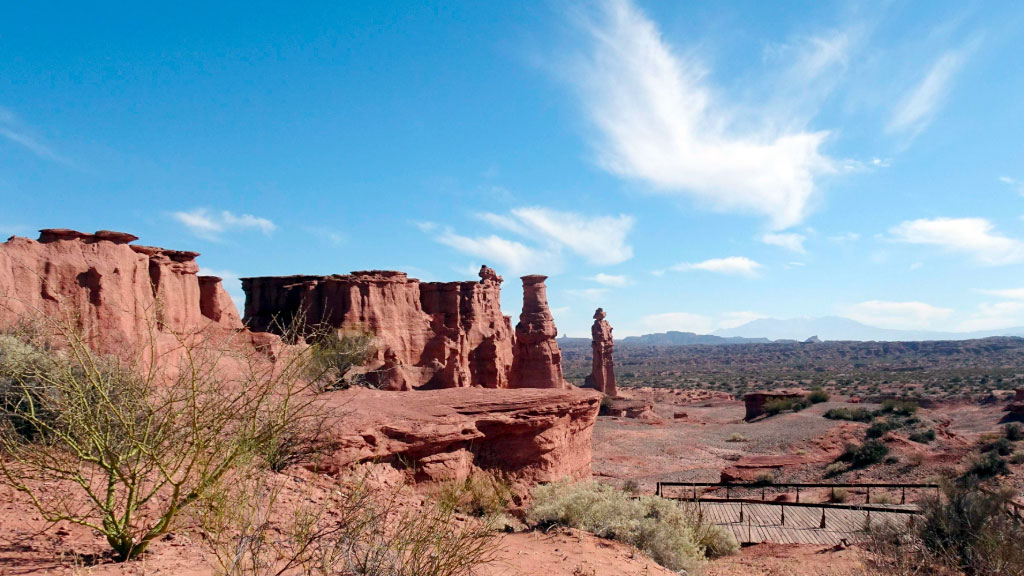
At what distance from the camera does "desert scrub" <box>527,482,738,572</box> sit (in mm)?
10570

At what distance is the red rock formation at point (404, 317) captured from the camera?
115 feet

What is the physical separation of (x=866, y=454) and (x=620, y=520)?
69.3 ft

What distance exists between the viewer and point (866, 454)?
2619 centimetres

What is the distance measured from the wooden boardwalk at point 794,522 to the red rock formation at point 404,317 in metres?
18.0

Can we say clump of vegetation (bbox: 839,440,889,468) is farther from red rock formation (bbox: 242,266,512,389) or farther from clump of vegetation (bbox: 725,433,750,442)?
red rock formation (bbox: 242,266,512,389)

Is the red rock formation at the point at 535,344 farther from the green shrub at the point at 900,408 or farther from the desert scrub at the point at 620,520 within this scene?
the desert scrub at the point at 620,520

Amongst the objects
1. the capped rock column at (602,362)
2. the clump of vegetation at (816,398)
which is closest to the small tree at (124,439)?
the clump of vegetation at (816,398)

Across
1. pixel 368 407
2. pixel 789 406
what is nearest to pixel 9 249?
pixel 368 407

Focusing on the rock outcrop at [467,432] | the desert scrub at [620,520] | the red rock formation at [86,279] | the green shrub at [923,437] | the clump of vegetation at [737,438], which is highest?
the red rock formation at [86,279]

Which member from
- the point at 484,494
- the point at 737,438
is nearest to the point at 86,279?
the point at 484,494

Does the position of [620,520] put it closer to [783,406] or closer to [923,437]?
[923,437]

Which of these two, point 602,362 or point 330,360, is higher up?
point 330,360

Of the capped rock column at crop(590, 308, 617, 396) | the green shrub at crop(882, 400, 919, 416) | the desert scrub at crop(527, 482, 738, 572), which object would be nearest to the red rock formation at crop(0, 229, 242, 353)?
the desert scrub at crop(527, 482, 738, 572)

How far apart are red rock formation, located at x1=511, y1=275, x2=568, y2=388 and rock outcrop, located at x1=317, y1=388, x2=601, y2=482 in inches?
1258
